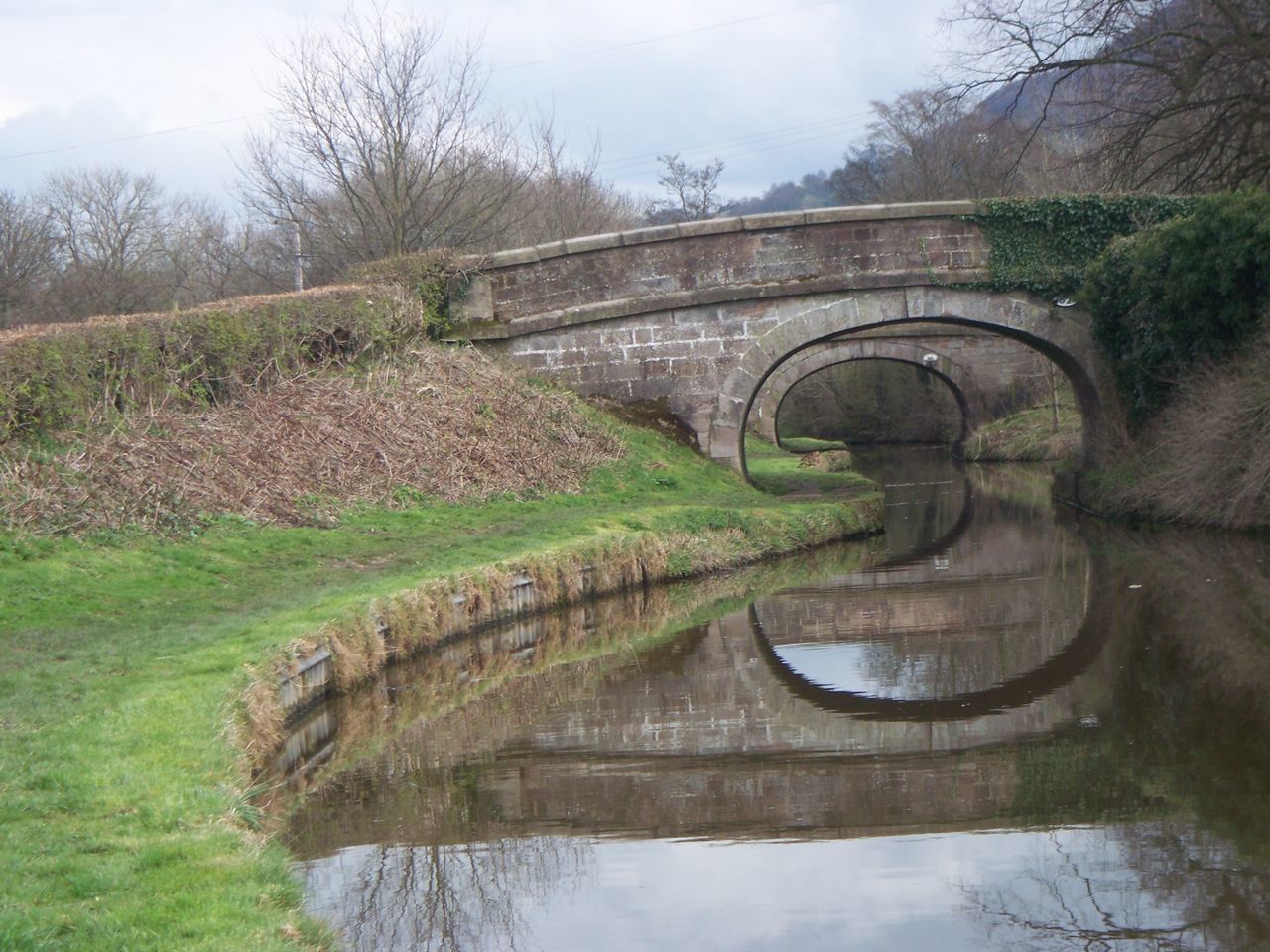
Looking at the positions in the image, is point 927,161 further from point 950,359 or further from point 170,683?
point 170,683

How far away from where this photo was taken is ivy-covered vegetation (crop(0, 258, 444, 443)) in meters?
12.6

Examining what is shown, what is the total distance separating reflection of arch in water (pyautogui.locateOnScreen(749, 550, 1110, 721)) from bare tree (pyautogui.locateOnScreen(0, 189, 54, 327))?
85.2 feet

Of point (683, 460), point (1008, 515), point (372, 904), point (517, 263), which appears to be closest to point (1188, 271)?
point (1008, 515)

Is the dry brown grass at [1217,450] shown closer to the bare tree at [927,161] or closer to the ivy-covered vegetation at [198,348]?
the ivy-covered vegetation at [198,348]

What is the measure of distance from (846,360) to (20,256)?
20051 mm

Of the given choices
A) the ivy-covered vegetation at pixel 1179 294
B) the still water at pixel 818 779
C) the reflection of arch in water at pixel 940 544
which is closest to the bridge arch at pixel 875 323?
the ivy-covered vegetation at pixel 1179 294

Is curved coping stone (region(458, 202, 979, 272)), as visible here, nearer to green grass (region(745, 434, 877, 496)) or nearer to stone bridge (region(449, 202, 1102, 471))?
stone bridge (region(449, 202, 1102, 471))

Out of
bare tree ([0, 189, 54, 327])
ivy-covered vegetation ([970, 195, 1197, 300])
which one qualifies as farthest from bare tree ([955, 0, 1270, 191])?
bare tree ([0, 189, 54, 327])

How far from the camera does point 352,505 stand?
13578 millimetres

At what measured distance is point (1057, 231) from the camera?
18.8 meters

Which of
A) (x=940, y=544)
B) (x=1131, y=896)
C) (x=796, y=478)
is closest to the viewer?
(x=1131, y=896)

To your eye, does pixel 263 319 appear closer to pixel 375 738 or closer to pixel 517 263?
pixel 517 263

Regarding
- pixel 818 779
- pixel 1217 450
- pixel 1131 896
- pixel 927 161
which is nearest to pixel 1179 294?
pixel 1217 450

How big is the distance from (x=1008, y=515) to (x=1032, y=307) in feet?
9.75
